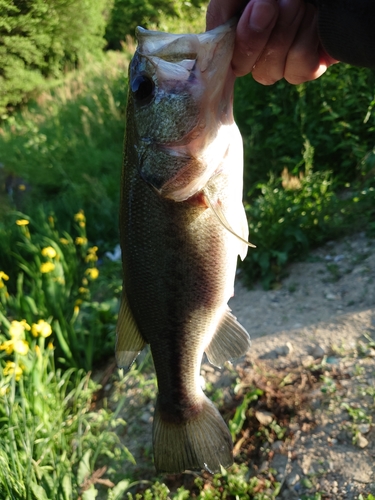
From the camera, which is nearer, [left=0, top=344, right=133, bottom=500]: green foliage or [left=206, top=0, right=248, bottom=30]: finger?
[left=206, top=0, right=248, bottom=30]: finger

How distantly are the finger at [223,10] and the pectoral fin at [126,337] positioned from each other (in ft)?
3.06

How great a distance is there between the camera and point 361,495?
1832 millimetres

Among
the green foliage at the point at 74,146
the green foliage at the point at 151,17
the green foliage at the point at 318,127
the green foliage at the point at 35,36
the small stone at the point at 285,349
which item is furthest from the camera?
the green foliage at the point at 74,146

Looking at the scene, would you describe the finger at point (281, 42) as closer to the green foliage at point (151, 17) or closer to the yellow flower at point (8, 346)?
the yellow flower at point (8, 346)

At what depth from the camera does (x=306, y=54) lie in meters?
1.47

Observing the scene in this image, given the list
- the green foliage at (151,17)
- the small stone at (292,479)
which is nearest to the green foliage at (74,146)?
the green foliage at (151,17)

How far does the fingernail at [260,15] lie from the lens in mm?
1255

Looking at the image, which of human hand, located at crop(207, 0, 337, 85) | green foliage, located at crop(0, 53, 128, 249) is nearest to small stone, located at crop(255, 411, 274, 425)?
human hand, located at crop(207, 0, 337, 85)

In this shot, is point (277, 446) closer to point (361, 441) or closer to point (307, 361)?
point (361, 441)

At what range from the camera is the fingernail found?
1.25 metres

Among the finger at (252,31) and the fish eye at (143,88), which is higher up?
the finger at (252,31)

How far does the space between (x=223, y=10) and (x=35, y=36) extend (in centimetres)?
92

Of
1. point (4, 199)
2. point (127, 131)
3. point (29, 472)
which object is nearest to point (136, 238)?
point (127, 131)

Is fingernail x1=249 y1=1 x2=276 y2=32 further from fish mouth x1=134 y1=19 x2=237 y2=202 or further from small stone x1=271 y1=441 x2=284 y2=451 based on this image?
small stone x1=271 y1=441 x2=284 y2=451
